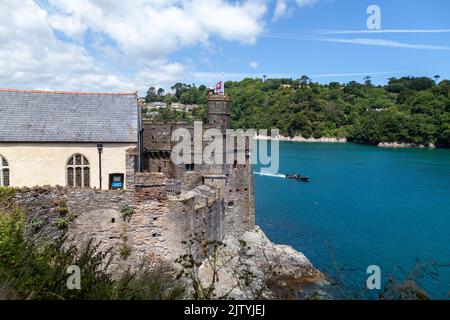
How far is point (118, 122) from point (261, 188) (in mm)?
42885

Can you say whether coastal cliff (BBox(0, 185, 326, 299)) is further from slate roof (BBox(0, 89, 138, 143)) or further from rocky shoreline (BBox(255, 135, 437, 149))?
rocky shoreline (BBox(255, 135, 437, 149))

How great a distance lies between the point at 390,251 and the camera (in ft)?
115

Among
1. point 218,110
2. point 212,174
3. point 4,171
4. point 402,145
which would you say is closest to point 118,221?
point 4,171

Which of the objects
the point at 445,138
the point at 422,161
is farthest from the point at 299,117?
the point at 422,161

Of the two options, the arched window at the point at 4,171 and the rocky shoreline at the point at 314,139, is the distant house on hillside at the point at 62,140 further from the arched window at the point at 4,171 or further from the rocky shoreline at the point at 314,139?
the rocky shoreline at the point at 314,139

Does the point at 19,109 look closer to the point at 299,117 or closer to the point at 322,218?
the point at 322,218

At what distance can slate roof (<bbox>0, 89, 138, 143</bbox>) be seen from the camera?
20562 mm

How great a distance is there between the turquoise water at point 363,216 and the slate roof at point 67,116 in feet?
39.2

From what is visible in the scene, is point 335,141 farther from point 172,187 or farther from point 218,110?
point 172,187

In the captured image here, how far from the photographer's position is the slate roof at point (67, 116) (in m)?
20.6

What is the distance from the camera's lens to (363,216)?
46.8m

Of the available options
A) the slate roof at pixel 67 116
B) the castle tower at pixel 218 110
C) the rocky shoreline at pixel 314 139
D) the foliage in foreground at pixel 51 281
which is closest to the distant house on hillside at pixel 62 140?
the slate roof at pixel 67 116

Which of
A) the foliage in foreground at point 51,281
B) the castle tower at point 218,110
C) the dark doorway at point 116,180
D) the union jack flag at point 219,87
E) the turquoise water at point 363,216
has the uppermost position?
the union jack flag at point 219,87

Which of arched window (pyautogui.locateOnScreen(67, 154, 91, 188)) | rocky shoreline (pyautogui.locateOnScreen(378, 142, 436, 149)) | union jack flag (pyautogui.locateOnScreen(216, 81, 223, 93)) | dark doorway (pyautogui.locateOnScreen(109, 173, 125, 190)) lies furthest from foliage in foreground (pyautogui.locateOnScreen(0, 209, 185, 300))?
rocky shoreline (pyautogui.locateOnScreen(378, 142, 436, 149))
